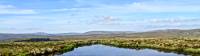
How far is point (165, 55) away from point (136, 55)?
13.7ft

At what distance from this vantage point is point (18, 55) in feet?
179

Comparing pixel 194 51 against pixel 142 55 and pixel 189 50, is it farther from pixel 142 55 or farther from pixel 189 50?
pixel 142 55

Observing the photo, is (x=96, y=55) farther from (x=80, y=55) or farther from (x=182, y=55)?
(x=182, y=55)

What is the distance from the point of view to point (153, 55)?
6184 centimetres

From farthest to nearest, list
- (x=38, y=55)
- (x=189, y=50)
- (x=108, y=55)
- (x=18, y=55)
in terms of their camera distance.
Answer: (x=189, y=50) < (x=108, y=55) < (x=38, y=55) < (x=18, y=55)

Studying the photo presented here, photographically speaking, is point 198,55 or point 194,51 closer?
point 198,55

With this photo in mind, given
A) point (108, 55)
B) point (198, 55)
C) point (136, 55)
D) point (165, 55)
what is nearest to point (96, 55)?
point (108, 55)

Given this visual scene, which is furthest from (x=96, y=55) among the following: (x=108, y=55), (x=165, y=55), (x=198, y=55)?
(x=198, y=55)

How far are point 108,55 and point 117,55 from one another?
1.46 m

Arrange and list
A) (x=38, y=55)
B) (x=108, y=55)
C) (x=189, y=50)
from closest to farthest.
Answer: (x=38, y=55)
(x=108, y=55)
(x=189, y=50)

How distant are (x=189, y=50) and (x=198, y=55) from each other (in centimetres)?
1032

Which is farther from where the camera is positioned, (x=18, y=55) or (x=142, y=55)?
(x=142, y=55)

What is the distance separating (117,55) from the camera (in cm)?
6194

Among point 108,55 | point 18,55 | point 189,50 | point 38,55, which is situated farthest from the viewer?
point 189,50
